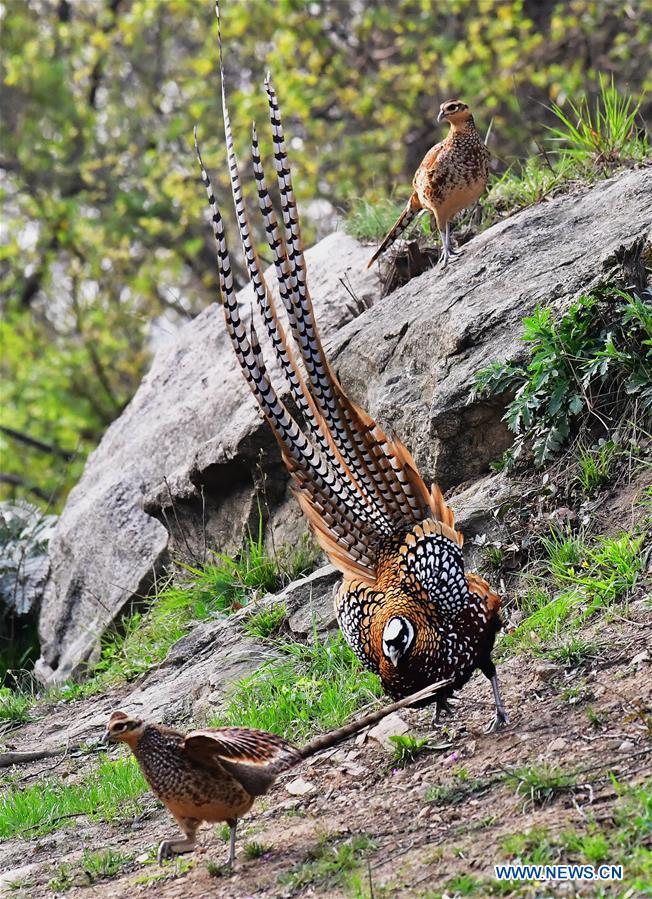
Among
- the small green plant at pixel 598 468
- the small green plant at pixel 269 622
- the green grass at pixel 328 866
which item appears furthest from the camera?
the small green plant at pixel 269 622

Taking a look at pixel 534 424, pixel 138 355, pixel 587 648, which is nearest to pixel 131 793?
pixel 587 648

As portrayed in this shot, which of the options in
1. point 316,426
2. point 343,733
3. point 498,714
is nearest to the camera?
point 343,733

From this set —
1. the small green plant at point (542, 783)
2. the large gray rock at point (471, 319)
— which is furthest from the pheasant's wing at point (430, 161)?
the small green plant at point (542, 783)

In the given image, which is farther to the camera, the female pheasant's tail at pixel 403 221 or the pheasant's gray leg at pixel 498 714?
the female pheasant's tail at pixel 403 221

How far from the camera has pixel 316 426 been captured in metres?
5.18

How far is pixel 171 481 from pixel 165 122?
1326cm

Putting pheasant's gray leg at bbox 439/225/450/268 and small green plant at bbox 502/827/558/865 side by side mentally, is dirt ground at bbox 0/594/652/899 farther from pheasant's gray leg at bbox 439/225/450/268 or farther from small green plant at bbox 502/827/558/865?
pheasant's gray leg at bbox 439/225/450/268

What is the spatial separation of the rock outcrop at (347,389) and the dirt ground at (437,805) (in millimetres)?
1687

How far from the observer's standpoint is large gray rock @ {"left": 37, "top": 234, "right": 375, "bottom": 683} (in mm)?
8500

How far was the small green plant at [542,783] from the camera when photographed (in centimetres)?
409

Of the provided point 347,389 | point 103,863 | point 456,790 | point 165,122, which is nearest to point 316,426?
point 456,790

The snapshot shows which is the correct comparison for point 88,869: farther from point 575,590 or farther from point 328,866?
Answer: point 575,590

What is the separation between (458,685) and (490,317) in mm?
2874

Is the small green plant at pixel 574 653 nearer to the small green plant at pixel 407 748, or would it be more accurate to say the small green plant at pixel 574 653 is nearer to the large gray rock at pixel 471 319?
the small green plant at pixel 407 748
